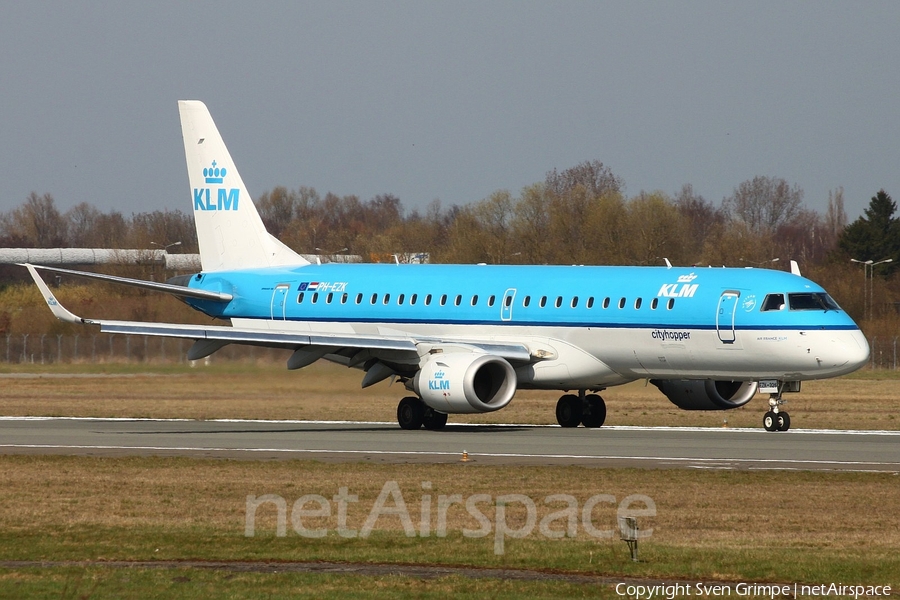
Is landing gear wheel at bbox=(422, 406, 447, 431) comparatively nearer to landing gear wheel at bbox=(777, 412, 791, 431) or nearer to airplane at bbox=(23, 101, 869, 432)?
airplane at bbox=(23, 101, 869, 432)

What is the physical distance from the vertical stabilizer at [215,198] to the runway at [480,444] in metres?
6.15

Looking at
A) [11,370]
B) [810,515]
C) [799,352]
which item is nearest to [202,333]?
[799,352]

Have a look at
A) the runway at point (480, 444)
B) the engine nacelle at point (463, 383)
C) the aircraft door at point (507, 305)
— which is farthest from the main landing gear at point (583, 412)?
the engine nacelle at point (463, 383)

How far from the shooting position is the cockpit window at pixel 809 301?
2983cm

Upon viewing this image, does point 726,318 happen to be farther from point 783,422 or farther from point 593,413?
point 593,413

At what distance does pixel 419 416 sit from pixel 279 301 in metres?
6.13

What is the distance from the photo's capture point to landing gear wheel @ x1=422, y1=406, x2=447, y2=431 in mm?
32625

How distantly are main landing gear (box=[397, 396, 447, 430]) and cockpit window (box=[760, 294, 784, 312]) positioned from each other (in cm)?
746

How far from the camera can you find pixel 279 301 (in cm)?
3688

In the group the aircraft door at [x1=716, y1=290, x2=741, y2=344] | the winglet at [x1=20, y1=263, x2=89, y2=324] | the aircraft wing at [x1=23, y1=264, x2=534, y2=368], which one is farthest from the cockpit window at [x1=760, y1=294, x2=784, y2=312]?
the winglet at [x1=20, y1=263, x2=89, y2=324]

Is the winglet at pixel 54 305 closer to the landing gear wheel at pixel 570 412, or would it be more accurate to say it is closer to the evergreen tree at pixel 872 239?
the landing gear wheel at pixel 570 412

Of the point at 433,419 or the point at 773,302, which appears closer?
the point at 773,302

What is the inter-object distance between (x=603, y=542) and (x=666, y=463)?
886 centimetres

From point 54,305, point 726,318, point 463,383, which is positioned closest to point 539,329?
point 463,383
